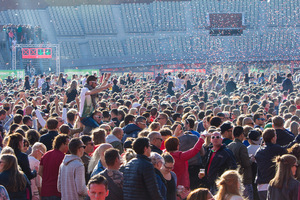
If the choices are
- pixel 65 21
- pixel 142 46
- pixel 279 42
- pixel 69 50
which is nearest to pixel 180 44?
pixel 142 46

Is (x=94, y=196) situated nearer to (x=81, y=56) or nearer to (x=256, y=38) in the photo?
(x=81, y=56)

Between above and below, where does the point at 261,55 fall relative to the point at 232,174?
below

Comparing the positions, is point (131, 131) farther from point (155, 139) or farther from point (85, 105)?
point (155, 139)

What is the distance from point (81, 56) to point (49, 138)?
3397 centimetres

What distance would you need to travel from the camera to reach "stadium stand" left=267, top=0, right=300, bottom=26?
44000 millimetres

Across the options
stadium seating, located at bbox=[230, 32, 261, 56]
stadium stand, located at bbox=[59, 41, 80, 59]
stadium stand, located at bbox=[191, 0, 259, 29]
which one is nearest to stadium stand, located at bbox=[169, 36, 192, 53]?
stadium stand, located at bbox=[191, 0, 259, 29]

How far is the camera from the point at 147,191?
4.92 metres

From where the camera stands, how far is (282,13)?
146 ft

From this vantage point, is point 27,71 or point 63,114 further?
point 27,71

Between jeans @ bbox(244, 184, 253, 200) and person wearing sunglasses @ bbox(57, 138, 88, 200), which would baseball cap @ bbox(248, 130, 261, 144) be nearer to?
jeans @ bbox(244, 184, 253, 200)

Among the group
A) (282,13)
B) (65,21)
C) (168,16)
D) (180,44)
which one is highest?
(65,21)

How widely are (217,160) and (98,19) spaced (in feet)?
124

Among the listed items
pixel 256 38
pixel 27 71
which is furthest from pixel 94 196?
pixel 256 38

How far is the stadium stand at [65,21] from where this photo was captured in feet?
137
